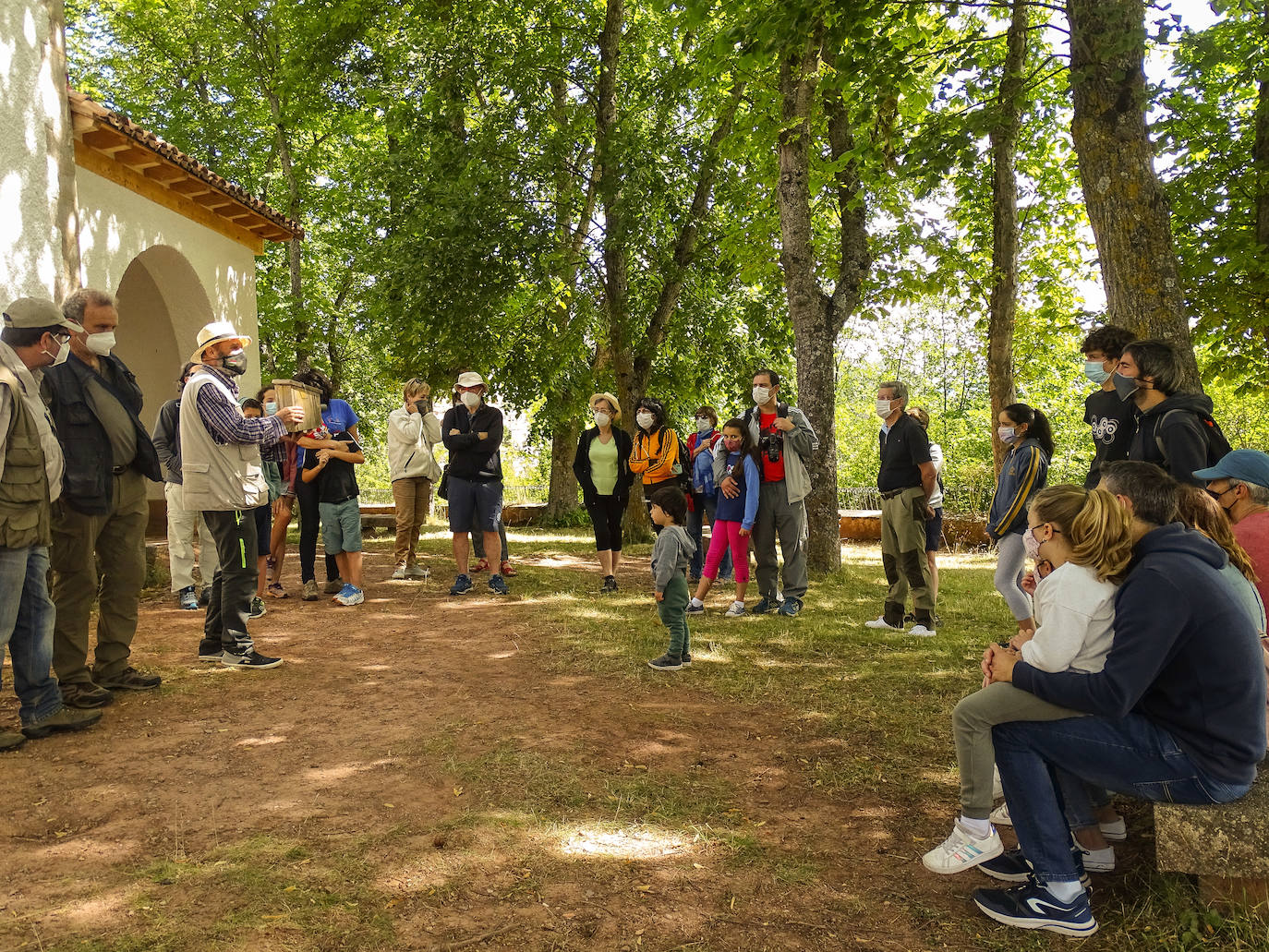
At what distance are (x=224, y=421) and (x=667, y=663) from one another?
330 cm

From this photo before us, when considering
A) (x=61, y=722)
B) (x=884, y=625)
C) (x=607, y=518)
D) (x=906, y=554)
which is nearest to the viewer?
(x=61, y=722)

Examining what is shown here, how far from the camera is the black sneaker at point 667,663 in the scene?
20.4 feet

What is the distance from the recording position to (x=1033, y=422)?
20.4ft

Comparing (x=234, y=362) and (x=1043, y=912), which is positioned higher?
(x=234, y=362)

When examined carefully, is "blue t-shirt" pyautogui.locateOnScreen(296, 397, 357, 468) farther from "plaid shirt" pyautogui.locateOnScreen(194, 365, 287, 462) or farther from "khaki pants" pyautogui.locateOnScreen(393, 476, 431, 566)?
"plaid shirt" pyautogui.locateOnScreen(194, 365, 287, 462)

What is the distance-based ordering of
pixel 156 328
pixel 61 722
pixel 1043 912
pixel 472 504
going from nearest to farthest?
pixel 1043 912, pixel 61 722, pixel 472 504, pixel 156 328

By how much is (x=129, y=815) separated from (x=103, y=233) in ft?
30.0

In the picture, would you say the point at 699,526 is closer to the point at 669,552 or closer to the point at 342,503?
the point at 342,503

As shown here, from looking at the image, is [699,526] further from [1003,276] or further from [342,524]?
[1003,276]

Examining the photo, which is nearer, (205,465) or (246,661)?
(205,465)

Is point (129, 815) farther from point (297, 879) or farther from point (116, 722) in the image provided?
point (116, 722)

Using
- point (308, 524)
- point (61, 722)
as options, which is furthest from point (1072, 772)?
point (308, 524)

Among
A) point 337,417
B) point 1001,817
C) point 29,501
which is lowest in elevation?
point 1001,817

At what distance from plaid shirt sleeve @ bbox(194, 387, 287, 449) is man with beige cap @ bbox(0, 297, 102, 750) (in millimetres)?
987
